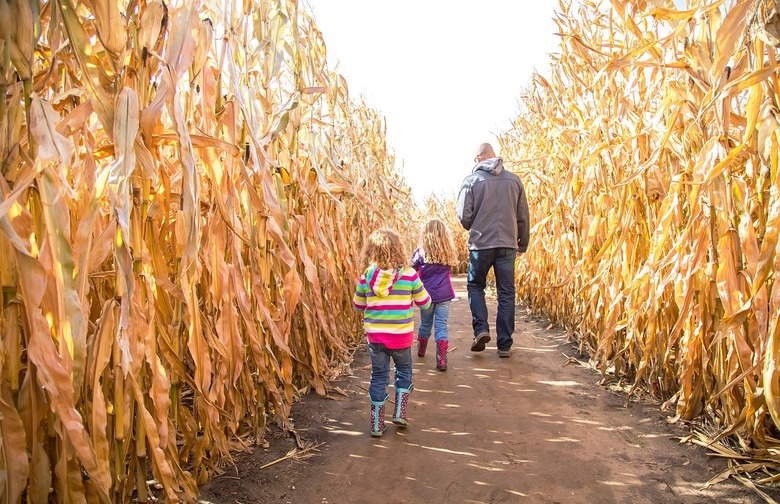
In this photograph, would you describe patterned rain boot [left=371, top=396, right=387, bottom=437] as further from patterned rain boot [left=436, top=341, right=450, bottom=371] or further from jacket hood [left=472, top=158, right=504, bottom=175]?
jacket hood [left=472, top=158, right=504, bottom=175]

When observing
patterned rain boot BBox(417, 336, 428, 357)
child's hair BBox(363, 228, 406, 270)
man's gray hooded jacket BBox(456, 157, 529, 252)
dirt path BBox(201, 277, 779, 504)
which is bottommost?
dirt path BBox(201, 277, 779, 504)

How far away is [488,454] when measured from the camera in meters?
2.53

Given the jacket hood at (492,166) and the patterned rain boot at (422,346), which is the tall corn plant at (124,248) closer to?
the patterned rain boot at (422,346)

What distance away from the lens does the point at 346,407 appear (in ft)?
10.7

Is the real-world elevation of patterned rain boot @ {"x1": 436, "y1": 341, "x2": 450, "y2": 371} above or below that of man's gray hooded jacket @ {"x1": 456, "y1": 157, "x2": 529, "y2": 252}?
below

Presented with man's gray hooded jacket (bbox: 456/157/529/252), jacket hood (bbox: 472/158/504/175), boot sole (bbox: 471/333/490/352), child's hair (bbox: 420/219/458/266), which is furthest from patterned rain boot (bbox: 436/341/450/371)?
Answer: jacket hood (bbox: 472/158/504/175)

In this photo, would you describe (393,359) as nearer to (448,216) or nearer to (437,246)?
(437,246)

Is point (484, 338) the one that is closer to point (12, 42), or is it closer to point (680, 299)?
point (680, 299)

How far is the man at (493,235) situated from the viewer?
4.56m

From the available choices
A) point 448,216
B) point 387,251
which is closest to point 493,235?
point 387,251

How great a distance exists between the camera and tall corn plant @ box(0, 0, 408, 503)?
4.49 feet

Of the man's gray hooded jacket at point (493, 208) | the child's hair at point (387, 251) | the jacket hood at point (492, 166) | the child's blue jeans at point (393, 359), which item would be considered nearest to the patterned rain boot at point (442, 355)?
the man's gray hooded jacket at point (493, 208)

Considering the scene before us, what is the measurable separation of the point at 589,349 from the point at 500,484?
2.23m

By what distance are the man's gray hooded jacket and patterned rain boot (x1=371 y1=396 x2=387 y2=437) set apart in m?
2.10
